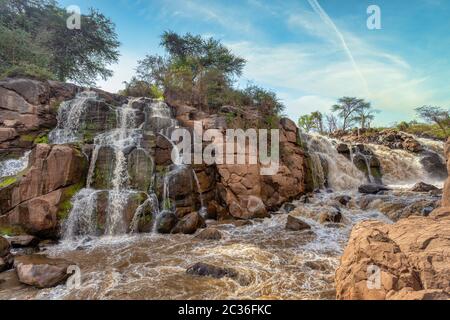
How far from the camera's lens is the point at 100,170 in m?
9.25

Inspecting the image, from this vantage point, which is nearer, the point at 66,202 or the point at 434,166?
the point at 66,202

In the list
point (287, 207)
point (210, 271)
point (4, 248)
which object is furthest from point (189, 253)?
point (287, 207)

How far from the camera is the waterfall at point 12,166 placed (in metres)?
8.97

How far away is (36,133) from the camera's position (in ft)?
35.0

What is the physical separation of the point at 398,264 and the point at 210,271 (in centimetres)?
337

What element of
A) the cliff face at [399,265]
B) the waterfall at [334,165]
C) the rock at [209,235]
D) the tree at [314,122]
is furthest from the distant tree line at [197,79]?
the tree at [314,122]

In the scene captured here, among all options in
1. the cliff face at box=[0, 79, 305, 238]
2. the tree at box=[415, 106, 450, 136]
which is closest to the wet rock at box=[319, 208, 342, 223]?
the cliff face at box=[0, 79, 305, 238]

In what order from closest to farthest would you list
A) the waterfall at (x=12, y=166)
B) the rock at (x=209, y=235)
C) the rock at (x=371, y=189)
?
1. the rock at (x=209, y=235)
2. the waterfall at (x=12, y=166)
3. the rock at (x=371, y=189)

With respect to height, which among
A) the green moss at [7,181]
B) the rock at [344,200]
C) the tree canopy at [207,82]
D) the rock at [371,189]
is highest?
the tree canopy at [207,82]

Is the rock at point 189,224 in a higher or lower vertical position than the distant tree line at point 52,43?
lower

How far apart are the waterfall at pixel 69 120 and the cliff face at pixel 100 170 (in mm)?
183

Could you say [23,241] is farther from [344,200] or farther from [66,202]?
[344,200]

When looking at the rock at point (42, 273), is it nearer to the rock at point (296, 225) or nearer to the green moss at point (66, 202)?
the green moss at point (66, 202)

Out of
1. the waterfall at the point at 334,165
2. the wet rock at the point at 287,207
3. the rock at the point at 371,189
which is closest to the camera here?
the wet rock at the point at 287,207
